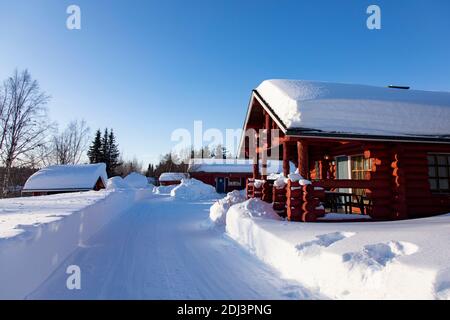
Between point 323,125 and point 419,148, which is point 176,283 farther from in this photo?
point 419,148

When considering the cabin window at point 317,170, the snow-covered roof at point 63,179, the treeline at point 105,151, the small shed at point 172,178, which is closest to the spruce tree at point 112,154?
the treeline at point 105,151

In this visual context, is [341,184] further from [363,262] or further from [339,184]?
[363,262]

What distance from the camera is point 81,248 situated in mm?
7152

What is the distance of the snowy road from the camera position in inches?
166

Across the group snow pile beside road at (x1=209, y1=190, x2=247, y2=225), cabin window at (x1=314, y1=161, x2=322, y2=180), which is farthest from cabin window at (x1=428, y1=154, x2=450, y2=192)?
snow pile beside road at (x1=209, y1=190, x2=247, y2=225)

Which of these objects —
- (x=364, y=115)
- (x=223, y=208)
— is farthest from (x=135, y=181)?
(x=364, y=115)

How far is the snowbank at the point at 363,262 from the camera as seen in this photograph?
126 inches

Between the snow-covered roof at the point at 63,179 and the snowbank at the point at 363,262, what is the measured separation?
29.9 m

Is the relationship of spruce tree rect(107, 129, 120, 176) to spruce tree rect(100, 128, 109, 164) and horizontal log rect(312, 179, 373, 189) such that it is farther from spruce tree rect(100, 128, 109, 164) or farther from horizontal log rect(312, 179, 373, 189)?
horizontal log rect(312, 179, 373, 189)

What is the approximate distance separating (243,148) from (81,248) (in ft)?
32.5

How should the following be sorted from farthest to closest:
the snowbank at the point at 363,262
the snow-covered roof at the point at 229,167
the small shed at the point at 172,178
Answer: the small shed at the point at 172,178 → the snow-covered roof at the point at 229,167 → the snowbank at the point at 363,262

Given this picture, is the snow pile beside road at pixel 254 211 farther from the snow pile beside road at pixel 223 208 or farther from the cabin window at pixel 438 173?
the cabin window at pixel 438 173

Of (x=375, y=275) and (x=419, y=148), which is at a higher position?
(x=419, y=148)
